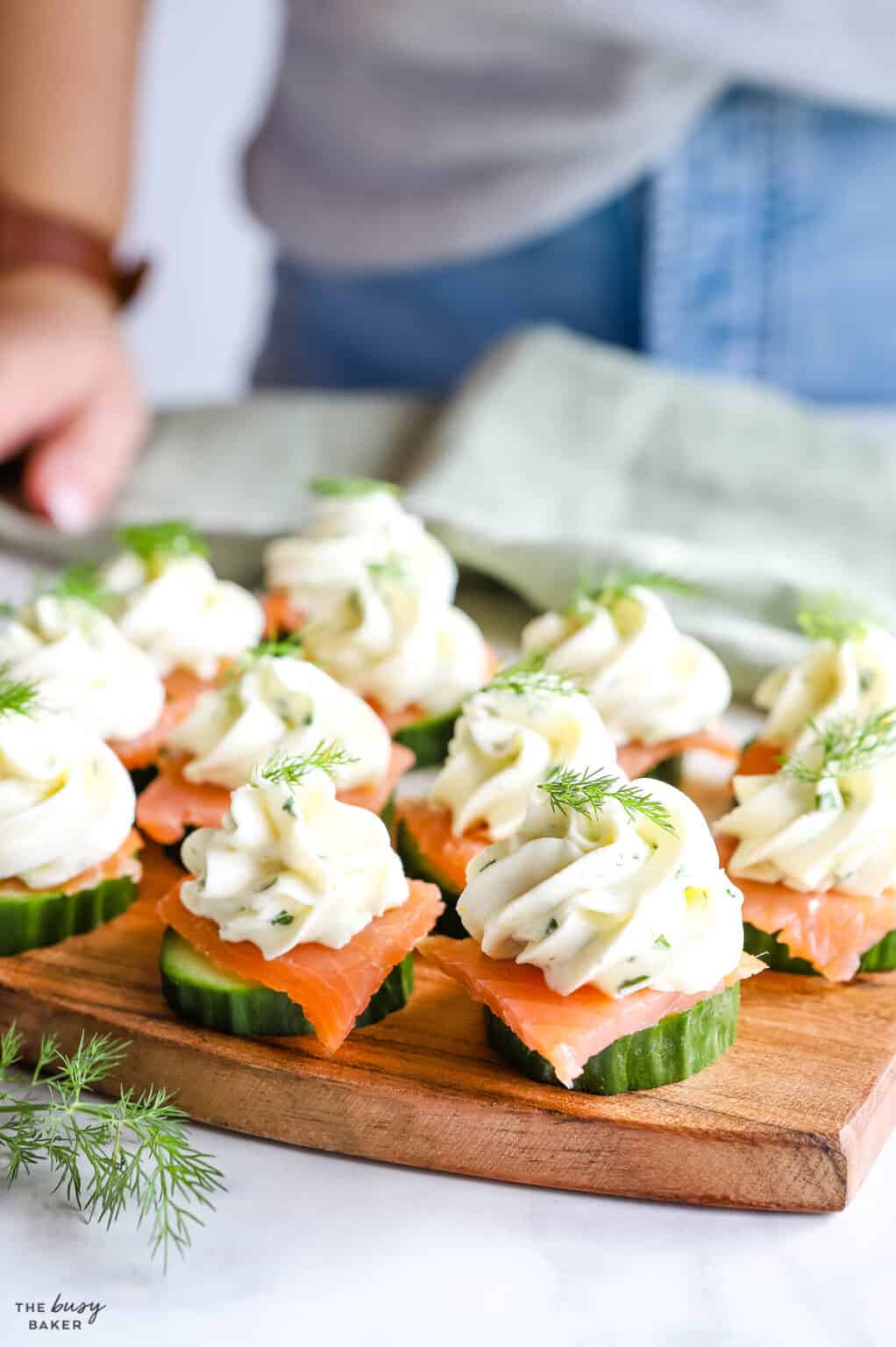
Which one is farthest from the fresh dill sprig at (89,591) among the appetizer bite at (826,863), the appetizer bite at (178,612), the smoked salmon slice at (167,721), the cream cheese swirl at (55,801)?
the appetizer bite at (826,863)

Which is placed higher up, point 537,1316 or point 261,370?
point 537,1316

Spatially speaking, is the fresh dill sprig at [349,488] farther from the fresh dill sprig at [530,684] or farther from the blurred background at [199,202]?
the blurred background at [199,202]

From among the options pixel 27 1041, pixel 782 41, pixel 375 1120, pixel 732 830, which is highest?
pixel 782 41

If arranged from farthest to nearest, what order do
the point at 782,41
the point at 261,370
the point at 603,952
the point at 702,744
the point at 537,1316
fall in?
the point at 261,370
the point at 782,41
the point at 702,744
the point at 603,952
the point at 537,1316

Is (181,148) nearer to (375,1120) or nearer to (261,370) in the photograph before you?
(261,370)

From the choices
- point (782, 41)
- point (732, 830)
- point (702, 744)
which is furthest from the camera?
point (782, 41)

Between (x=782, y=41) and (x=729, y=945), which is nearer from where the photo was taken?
(x=729, y=945)

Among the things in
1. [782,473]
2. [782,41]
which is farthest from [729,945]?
[782,41]
